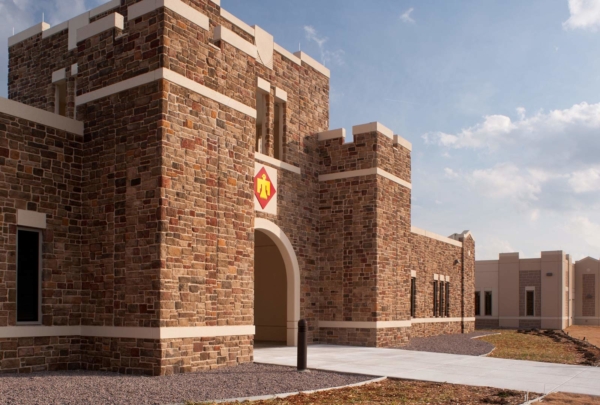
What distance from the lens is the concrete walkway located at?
1016 cm

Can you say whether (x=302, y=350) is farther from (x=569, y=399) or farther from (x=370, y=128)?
(x=370, y=128)

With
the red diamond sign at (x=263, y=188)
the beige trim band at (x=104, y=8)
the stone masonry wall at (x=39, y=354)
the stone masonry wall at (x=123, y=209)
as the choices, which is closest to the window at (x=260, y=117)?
the red diamond sign at (x=263, y=188)

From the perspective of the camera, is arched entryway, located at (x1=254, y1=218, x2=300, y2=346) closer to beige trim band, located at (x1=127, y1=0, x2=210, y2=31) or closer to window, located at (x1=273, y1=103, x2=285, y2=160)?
window, located at (x1=273, y1=103, x2=285, y2=160)

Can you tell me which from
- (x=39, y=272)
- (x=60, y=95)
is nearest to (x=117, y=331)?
(x=39, y=272)

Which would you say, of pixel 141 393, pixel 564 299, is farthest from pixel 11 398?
pixel 564 299

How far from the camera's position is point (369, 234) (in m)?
18.1

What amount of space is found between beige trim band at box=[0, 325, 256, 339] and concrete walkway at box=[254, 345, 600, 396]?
5.56 feet

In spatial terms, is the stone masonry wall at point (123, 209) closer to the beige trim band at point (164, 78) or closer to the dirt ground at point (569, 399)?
the beige trim band at point (164, 78)

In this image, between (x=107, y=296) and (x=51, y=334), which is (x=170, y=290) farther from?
(x=51, y=334)

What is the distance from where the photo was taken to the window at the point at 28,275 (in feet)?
37.1

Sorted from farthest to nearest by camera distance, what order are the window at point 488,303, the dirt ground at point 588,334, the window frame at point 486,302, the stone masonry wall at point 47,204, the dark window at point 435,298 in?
the window at point 488,303, the window frame at point 486,302, the dirt ground at point 588,334, the dark window at point 435,298, the stone masonry wall at point 47,204

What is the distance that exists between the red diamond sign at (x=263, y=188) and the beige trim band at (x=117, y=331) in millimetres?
4512

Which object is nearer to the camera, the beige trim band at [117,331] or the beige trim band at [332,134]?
the beige trim band at [117,331]

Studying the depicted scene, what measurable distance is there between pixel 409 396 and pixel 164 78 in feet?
23.9
